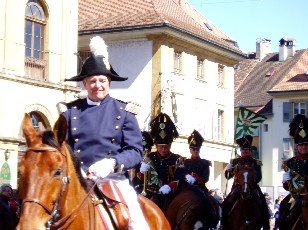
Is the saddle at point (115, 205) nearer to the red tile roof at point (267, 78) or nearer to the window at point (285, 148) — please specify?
the red tile roof at point (267, 78)

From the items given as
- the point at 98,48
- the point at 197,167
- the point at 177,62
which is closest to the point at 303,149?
the point at 197,167

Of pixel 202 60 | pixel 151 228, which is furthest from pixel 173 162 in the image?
pixel 202 60

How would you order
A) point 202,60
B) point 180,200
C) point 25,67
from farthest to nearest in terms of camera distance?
point 202,60, point 25,67, point 180,200

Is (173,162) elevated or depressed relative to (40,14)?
depressed

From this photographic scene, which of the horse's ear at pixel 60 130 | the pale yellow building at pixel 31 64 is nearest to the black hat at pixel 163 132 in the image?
the horse's ear at pixel 60 130

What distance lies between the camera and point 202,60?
169ft

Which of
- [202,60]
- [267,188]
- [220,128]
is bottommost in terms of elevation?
[267,188]

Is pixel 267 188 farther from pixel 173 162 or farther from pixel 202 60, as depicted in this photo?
pixel 173 162

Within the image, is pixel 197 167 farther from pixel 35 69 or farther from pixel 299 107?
pixel 299 107

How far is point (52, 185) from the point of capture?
696 centimetres

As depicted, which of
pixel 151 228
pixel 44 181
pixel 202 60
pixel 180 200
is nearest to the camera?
pixel 44 181

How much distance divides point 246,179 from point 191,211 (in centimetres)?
147

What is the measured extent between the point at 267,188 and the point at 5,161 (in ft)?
80.4

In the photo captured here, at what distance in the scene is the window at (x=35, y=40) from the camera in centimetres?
3459
